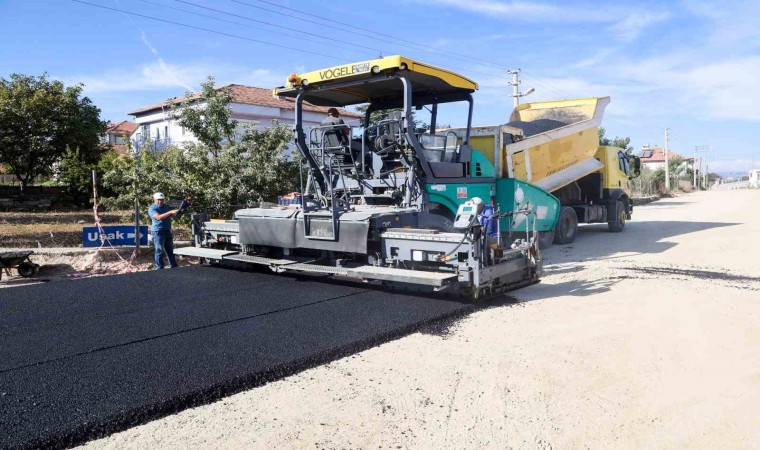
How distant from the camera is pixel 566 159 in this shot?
37.1 feet

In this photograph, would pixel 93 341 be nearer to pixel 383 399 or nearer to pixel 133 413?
pixel 133 413

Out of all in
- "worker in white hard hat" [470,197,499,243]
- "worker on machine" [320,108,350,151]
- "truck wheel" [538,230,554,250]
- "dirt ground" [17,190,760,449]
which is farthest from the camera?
"truck wheel" [538,230,554,250]

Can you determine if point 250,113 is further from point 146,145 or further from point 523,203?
point 523,203

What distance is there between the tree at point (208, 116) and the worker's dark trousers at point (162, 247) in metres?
3.52

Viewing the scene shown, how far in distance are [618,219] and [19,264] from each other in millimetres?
12339

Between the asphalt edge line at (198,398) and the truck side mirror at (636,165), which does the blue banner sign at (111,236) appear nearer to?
the asphalt edge line at (198,398)

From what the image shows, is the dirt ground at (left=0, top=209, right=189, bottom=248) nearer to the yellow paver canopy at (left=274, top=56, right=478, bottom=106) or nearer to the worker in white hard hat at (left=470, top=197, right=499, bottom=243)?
the yellow paver canopy at (left=274, top=56, right=478, bottom=106)

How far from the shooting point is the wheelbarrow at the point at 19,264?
7637 millimetres

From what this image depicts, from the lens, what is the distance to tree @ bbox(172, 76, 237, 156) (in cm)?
1111

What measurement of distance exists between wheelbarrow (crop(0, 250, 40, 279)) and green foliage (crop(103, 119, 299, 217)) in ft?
8.10

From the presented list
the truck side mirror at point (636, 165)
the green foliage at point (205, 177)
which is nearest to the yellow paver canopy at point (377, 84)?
the green foliage at point (205, 177)

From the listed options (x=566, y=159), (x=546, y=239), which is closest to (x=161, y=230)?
(x=546, y=239)

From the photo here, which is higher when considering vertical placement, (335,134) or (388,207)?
(335,134)

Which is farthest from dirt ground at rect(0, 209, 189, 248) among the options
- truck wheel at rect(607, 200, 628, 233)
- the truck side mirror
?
the truck side mirror
